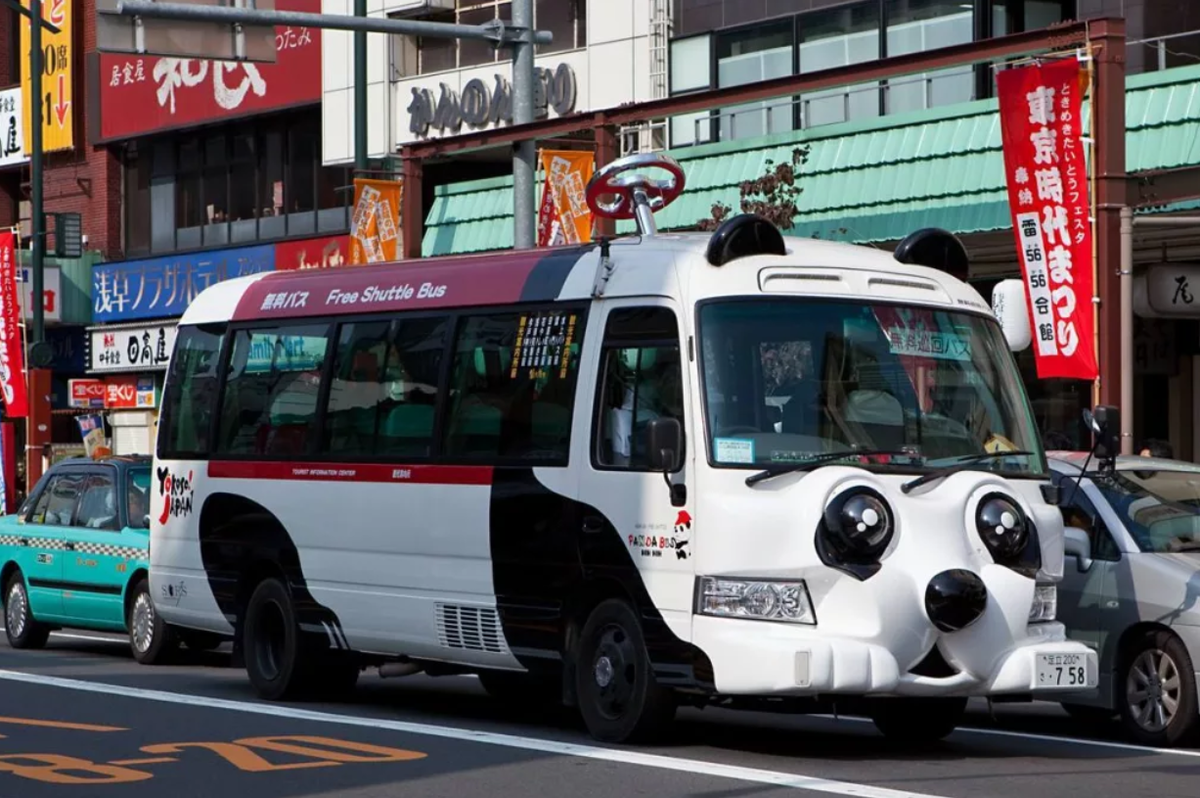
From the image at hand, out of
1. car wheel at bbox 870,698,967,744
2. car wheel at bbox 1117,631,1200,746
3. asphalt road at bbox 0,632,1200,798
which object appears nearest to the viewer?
asphalt road at bbox 0,632,1200,798

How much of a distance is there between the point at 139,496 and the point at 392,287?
600cm

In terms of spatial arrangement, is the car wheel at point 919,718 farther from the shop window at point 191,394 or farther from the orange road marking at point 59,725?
the shop window at point 191,394

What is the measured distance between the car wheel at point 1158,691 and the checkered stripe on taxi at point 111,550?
8.98 metres

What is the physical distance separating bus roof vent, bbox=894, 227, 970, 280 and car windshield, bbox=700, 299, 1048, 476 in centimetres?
53

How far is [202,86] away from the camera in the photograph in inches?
1580

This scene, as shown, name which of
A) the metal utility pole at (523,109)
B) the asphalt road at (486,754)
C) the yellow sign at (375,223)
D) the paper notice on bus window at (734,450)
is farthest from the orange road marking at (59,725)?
the yellow sign at (375,223)

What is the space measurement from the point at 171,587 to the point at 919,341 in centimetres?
653

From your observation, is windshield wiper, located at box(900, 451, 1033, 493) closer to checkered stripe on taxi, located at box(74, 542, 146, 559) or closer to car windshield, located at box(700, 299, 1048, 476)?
car windshield, located at box(700, 299, 1048, 476)

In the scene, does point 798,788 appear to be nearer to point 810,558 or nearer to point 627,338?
point 810,558

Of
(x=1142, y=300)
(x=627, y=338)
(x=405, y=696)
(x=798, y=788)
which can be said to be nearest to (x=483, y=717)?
(x=405, y=696)

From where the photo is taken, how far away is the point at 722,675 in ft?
34.9

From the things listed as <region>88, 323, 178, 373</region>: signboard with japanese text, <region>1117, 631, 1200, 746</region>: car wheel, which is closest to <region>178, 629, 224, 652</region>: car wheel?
<region>1117, 631, 1200, 746</region>: car wheel

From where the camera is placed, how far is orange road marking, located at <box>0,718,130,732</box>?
12.5 metres

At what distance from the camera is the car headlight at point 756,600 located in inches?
415
